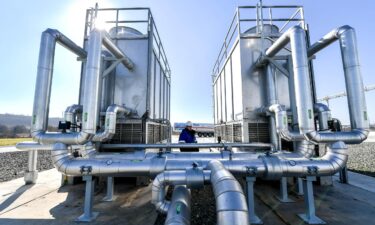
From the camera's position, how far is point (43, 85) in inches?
161

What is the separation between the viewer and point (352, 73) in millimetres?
3926

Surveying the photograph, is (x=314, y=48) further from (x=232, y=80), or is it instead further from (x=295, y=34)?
(x=232, y=80)

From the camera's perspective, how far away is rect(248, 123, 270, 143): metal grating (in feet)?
18.5

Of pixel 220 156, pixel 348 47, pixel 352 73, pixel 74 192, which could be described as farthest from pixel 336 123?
pixel 74 192

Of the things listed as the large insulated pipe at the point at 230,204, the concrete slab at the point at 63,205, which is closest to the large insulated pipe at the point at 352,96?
the large insulated pipe at the point at 230,204

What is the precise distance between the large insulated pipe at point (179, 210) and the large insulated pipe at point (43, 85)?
8.23ft

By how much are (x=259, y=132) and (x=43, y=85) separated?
6087 mm

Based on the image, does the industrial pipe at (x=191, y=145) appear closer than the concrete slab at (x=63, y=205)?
No

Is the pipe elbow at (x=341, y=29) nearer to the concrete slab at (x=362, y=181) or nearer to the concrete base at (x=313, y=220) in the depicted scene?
the concrete base at (x=313, y=220)

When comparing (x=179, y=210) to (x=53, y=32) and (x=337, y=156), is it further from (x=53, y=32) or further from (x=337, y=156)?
(x=53, y=32)

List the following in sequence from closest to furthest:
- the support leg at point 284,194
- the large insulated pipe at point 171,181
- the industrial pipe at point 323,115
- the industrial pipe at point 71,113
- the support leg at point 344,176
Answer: the large insulated pipe at point 171,181
the industrial pipe at point 323,115
the support leg at point 284,194
the industrial pipe at point 71,113
the support leg at point 344,176

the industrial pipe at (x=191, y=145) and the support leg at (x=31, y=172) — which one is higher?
the industrial pipe at (x=191, y=145)

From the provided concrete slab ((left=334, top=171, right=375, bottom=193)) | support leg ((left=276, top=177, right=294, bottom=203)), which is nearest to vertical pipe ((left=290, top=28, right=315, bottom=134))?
support leg ((left=276, top=177, right=294, bottom=203))

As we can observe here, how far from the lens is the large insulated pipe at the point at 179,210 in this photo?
2.24m
